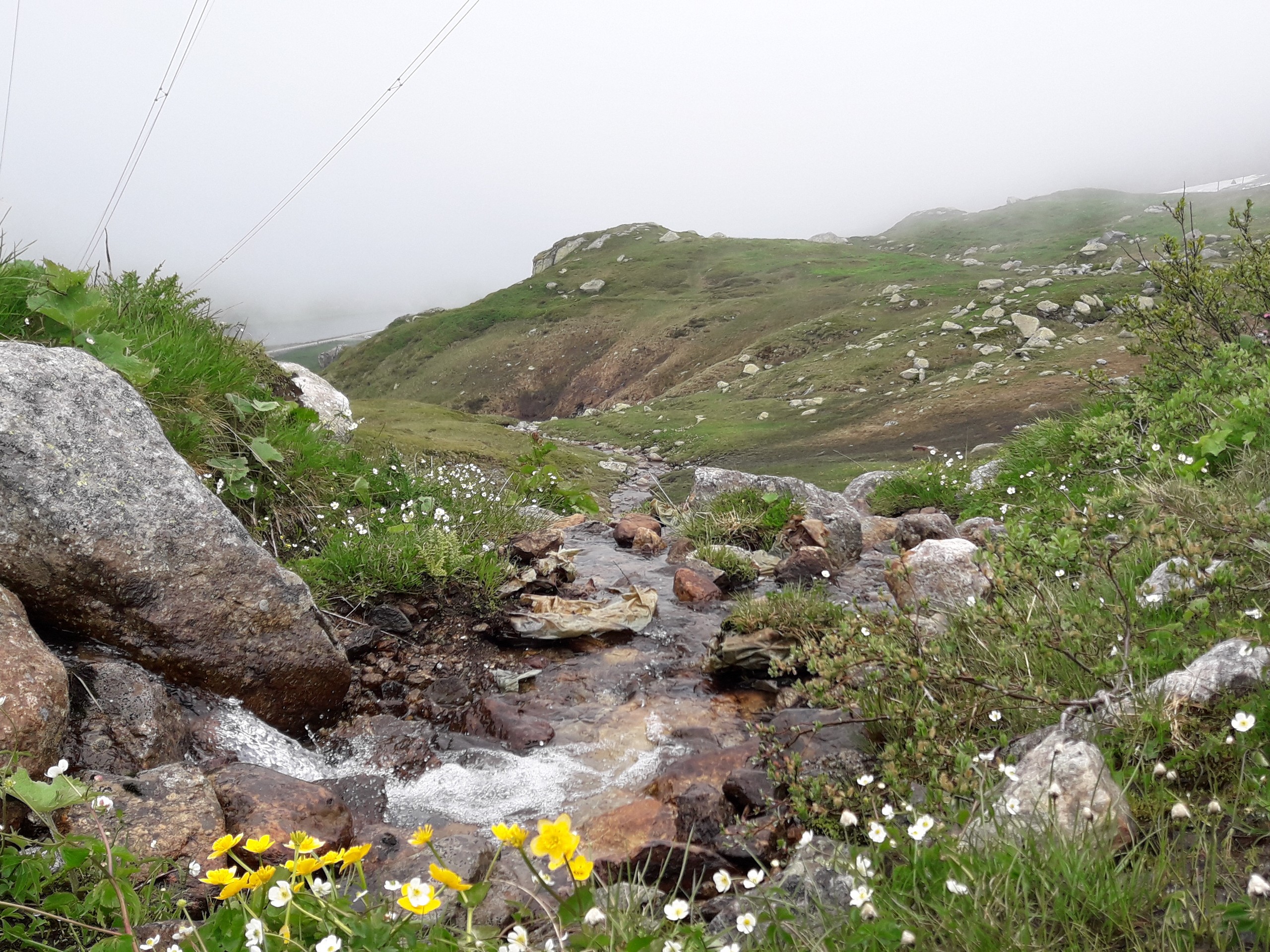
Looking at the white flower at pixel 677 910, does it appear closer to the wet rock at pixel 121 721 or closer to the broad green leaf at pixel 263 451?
the wet rock at pixel 121 721

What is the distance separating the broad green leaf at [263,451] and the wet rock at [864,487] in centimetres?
992

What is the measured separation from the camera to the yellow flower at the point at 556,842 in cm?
179

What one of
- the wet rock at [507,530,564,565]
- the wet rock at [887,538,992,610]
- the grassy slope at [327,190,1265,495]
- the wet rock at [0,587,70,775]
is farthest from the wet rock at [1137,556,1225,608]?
the grassy slope at [327,190,1265,495]

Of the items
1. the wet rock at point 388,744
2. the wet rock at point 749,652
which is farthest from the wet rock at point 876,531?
the wet rock at point 388,744

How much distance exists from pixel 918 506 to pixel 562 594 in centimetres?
709

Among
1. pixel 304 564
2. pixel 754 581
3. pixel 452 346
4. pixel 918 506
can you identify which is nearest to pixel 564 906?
pixel 304 564

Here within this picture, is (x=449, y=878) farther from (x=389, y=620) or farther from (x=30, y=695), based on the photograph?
(x=389, y=620)

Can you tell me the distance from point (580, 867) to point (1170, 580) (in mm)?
3542

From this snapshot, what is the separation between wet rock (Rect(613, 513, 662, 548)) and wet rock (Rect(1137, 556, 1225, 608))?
800 cm

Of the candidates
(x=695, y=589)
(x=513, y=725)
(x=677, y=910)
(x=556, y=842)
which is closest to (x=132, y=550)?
(x=513, y=725)

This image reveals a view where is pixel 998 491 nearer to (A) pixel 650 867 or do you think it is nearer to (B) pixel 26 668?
(A) pixel 650 867

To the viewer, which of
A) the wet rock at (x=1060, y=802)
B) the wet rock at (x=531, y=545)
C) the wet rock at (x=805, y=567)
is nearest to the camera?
the wet rock at (x=1060, y=802)

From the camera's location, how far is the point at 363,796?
15.2ft

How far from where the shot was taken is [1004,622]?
377cm
